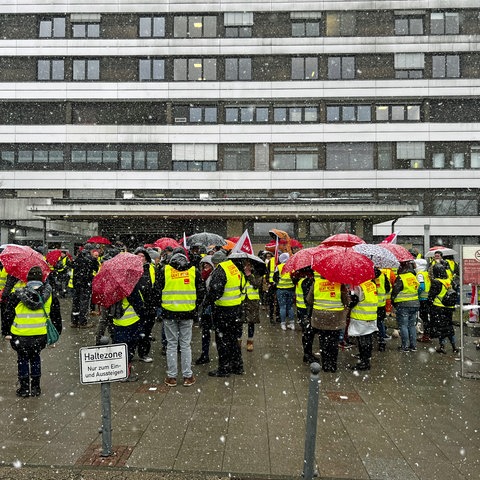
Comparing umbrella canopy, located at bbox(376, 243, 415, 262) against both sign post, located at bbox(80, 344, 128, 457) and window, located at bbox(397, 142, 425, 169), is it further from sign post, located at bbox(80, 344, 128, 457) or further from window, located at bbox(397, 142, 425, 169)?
window, located at bbox(397, 142, 425, 169)

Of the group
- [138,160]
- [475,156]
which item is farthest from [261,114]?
[475,156]

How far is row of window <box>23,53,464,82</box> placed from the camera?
3484 cm

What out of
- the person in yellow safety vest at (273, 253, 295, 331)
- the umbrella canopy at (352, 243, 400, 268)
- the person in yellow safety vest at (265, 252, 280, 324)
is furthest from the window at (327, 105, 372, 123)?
the umbrella canopy at (352, 243, 400, 268)

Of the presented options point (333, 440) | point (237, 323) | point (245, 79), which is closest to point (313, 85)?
point (245, 79)

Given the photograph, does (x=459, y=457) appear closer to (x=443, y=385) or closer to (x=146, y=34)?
(x=443, y=385)

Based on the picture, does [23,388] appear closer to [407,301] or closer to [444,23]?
[407,301]

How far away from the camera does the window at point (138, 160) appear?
35.0 m

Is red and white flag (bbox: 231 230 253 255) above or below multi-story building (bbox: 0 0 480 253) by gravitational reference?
below

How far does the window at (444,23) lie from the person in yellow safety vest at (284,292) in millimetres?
30080

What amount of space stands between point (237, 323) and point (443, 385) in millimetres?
3396

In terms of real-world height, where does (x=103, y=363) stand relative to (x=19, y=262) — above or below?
below

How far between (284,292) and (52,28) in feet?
104

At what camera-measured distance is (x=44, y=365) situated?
8672 mm

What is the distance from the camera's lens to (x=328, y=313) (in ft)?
26.5
